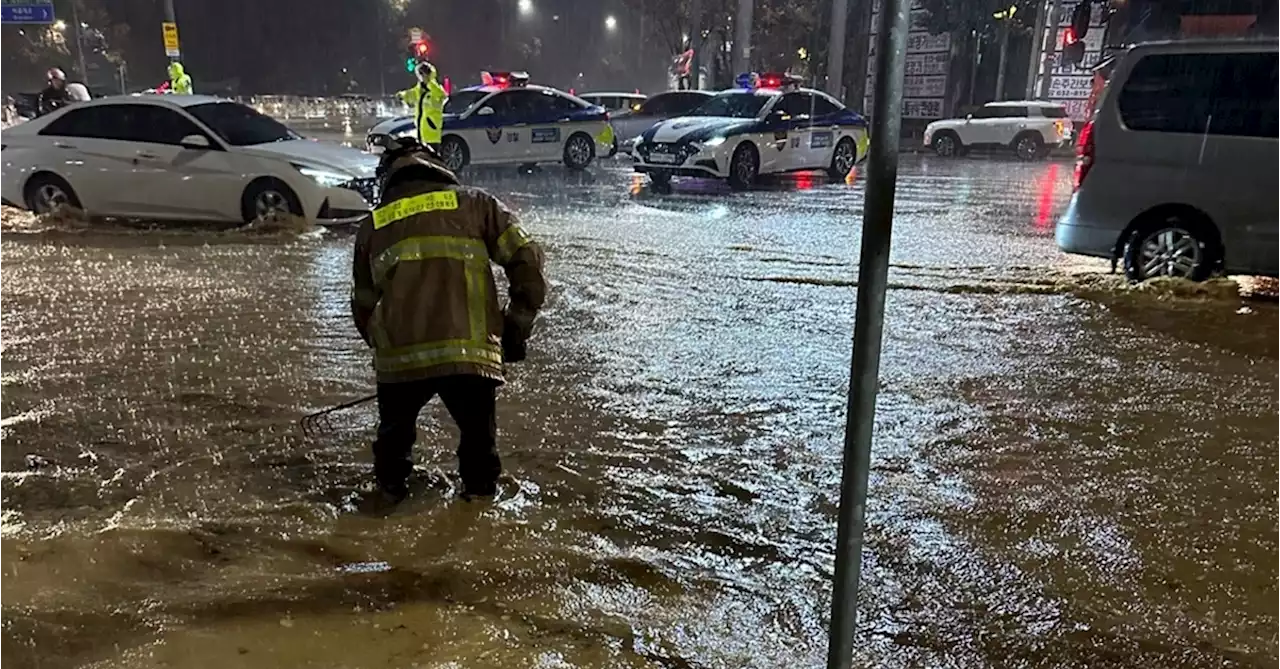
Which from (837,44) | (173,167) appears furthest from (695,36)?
(173,167)

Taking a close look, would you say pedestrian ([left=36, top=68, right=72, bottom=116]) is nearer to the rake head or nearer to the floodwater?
the floodwater

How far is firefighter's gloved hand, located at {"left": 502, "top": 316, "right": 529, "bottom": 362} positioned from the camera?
150 inches

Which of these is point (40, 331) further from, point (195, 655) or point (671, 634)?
point (671, 634)

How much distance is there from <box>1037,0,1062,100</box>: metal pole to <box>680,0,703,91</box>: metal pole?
11204 millimetres

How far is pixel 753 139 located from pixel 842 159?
8.38 ft

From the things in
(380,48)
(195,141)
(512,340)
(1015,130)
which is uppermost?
(380,48)

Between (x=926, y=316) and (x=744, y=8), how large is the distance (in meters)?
23.6

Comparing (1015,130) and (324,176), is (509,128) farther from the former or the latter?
(1015,130)

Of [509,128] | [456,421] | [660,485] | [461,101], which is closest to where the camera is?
[456,421]

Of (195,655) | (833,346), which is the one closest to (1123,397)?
(833,346)

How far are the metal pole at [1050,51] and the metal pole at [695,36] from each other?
1120cm

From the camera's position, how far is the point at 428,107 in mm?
14547

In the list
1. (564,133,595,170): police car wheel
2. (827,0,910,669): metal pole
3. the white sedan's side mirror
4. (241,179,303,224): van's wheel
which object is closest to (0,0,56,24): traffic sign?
(564,133,595,170): police car wheel

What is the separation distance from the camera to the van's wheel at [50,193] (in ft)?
34.7
